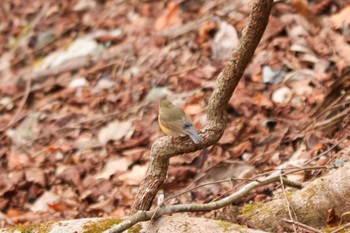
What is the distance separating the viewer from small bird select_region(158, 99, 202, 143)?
3986 mm

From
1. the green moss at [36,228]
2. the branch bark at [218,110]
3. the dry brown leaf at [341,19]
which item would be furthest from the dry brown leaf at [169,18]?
the green moss at [36,228]

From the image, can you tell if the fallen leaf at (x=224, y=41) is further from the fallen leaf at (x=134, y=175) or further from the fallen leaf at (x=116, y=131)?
the fallen leaf at (x=134, y=175)

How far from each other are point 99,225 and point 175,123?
957 mm

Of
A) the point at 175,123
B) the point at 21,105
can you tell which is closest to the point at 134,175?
the point at 175,123

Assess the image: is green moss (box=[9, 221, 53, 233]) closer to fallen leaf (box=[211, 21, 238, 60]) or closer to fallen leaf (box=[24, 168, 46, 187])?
fallen leaf (box=[24, 168, 46, 187])

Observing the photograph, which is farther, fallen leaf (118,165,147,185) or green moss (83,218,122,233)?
fallen leaf (118,165,147,185)

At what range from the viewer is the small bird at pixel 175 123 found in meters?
3.99

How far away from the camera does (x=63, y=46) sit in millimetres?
8961

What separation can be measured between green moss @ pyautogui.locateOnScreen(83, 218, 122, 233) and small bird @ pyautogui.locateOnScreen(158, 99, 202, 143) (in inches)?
25.0

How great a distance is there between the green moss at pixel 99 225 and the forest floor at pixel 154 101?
0.71m

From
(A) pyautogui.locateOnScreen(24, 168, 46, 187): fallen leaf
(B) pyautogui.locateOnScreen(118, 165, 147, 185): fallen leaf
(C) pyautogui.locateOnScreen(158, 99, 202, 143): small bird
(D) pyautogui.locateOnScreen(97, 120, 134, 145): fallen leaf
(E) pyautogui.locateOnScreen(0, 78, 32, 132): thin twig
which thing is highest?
(C) pyautogui.locateOnScreen(158, 99, 202, 143): small bird

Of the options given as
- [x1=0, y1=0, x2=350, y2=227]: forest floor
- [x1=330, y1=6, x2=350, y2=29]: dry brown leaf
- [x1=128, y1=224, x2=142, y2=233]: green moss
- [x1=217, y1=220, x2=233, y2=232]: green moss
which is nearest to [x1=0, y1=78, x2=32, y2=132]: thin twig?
[x1=0, y1=0, x2=350, y2=227]: forest floor

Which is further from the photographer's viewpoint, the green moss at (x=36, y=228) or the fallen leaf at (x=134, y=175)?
the fallen leaf at (x=134, y=175)

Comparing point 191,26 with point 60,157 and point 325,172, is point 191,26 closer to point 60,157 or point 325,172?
point 60,157
